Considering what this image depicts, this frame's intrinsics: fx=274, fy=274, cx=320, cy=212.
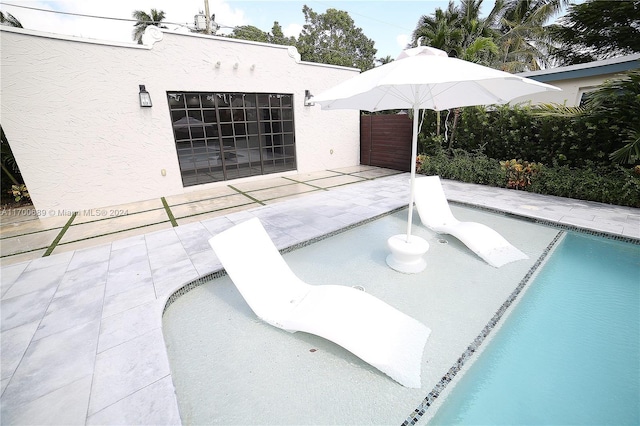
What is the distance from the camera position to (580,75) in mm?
8242

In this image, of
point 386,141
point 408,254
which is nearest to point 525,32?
point 386,141

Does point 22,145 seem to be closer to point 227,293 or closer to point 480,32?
point 227,293

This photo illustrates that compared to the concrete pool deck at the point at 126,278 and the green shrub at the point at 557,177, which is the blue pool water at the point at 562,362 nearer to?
the concrete pool deck at the point at 126,278

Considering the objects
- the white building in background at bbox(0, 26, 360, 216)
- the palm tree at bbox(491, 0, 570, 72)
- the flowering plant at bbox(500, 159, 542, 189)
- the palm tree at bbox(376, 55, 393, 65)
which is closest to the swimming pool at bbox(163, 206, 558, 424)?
the flowering plant at bbox(500, 159, 542, 189)

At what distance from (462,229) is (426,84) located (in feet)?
7.56

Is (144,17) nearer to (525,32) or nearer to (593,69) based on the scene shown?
(525,32)

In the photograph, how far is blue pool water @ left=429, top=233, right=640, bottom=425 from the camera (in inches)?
77.2

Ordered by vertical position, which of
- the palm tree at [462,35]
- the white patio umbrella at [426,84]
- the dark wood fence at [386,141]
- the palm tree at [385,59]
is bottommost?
the dark wood fence at [386,141]

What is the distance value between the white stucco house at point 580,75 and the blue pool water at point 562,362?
639 cm

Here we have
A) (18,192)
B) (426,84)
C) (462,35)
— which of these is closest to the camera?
(426,84)

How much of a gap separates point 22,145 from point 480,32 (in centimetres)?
1655

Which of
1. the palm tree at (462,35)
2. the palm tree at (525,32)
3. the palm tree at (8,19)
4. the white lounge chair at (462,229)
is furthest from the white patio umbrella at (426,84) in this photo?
the palm tree at (8,19)

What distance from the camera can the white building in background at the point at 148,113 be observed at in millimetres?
5645

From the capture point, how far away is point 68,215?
20.2ft
